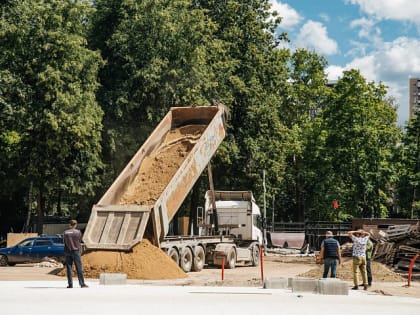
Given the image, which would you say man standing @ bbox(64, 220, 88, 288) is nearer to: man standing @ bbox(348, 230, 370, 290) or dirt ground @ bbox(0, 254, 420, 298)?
dirt ground @ bbox(0, 254, 420, 298)

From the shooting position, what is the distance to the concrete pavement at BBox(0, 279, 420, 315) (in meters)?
14.0

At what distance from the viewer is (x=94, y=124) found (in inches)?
1449

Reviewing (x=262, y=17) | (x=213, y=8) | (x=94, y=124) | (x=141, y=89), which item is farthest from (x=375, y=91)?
(x=94, y=124)

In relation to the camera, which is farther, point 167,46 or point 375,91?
point 375,91

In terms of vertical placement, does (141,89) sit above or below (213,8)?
below

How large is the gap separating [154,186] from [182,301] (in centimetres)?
1138

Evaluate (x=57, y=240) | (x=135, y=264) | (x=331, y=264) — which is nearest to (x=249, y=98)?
(x=57, y=240)

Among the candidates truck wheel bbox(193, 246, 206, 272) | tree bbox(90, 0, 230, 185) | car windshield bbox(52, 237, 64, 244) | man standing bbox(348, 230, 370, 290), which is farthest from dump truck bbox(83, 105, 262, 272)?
tree bbox(90, 0, 230, 185)

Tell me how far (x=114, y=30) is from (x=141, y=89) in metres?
4.18

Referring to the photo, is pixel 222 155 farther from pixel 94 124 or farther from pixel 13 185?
pixel 13 185

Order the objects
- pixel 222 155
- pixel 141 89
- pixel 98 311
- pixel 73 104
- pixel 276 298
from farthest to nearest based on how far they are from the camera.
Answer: pixel 222 155, pixel 141 89, pixel 73 104, pixel 276 298, pixel 98 311

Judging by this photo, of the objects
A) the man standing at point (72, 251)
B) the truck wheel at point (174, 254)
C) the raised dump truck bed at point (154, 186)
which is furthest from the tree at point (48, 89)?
the man standing at point (72, 251)

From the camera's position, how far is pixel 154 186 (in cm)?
2706

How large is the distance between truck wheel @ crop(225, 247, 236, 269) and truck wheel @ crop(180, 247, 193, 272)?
3127 millimetres
